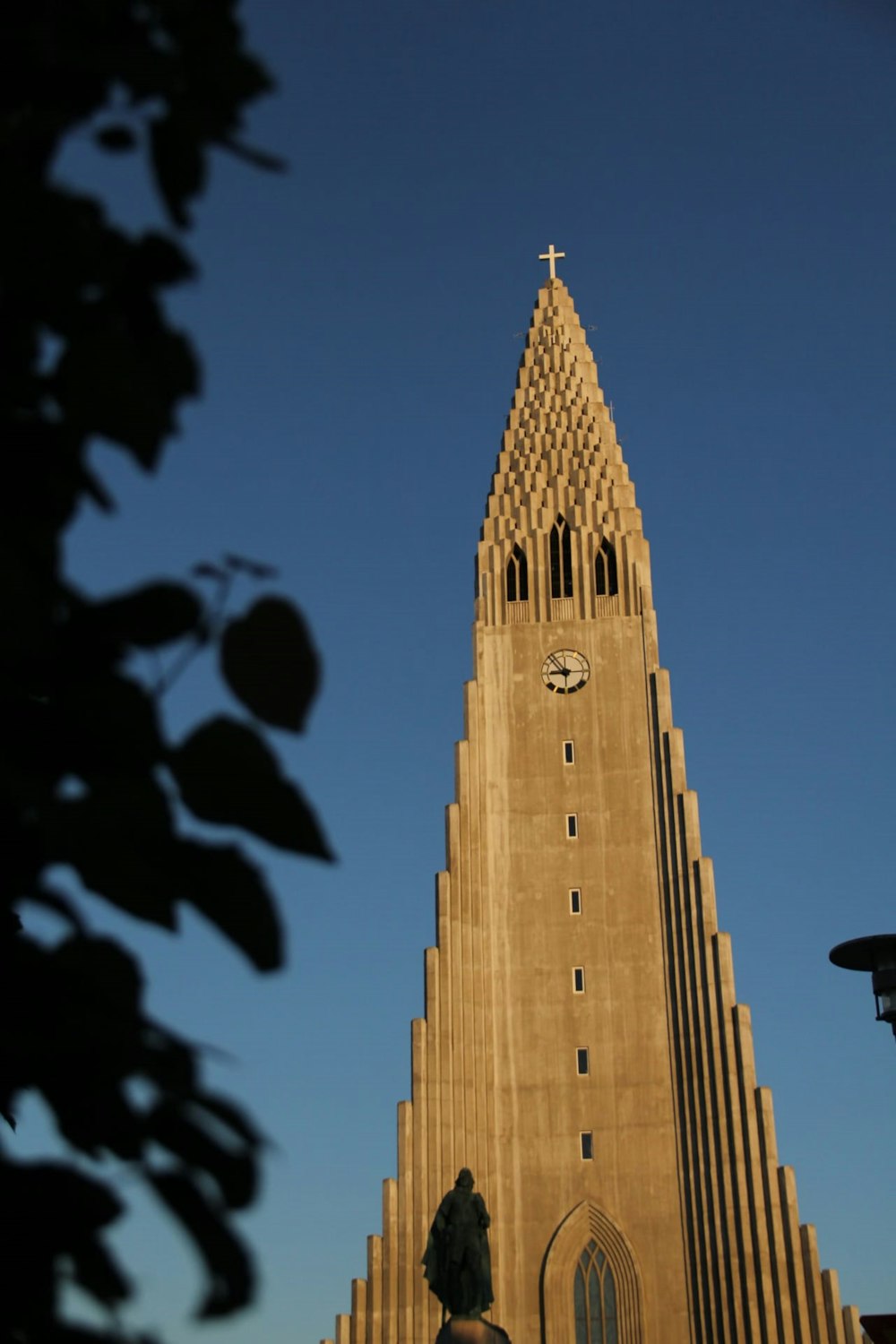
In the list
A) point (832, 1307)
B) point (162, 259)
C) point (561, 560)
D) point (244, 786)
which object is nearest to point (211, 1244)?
point (244, 786)

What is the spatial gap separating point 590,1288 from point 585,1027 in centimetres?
611

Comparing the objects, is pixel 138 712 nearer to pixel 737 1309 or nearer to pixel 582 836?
pixel 737 1309

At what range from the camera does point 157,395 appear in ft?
5.90

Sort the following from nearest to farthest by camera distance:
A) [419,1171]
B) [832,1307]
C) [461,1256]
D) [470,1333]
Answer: [470,1333], [461,1256], [832,1307], [419,1171]

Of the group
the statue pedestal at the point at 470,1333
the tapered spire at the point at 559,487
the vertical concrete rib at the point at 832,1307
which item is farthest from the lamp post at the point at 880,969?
the tapered spire at the point at 559,487

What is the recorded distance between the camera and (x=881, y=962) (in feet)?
42.7

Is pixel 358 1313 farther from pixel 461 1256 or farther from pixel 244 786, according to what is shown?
pixel 244 786

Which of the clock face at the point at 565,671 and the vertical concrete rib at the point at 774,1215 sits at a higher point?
the clock face at the point at 565,671

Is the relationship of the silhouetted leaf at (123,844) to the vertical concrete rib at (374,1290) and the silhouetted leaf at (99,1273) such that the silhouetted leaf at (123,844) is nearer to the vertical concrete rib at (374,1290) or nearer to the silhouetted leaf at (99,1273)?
the silhouetted leaf at (99,1273)

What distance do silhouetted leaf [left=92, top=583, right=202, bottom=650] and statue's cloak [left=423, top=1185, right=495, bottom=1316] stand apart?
2397 centimetres

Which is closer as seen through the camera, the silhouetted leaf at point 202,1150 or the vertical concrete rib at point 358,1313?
the silhouetted leaf at point 202,1150

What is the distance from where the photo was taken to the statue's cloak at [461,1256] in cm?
2392

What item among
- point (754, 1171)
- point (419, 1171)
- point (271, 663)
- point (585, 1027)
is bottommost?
point (271, 663)

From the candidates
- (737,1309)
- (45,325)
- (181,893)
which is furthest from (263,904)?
(737,1309)
